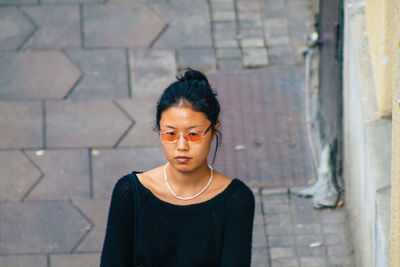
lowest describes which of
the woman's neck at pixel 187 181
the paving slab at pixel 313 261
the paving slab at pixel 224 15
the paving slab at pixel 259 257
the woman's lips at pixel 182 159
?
the paving slab at pixel 313 261

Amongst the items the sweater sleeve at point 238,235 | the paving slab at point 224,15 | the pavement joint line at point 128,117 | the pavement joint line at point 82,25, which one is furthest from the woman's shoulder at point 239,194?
the paving slab at point 224,15

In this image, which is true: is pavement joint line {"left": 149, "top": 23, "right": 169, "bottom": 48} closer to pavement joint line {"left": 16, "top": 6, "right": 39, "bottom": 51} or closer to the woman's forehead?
pavement joint line {"left": 16, "top": 6, "right": 39, "bottom": 51}

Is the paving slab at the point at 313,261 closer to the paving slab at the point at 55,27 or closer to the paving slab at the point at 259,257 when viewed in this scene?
the paving slab at the point at 259,257

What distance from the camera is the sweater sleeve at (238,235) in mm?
3033

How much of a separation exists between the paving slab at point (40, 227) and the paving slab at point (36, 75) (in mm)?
1396

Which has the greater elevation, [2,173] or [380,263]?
[2,173]

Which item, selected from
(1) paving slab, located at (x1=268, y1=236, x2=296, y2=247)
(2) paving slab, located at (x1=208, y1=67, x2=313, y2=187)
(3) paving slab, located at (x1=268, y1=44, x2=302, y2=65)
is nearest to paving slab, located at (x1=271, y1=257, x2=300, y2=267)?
(1) paving slab, located at (x1=268, y1=236, x2=296, y2=247)

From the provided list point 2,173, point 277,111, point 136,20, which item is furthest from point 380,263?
point 136,20

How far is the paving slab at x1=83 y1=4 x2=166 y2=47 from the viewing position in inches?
A: 287

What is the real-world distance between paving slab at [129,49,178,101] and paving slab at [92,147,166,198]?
2.37ft

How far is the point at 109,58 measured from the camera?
7.09 metres

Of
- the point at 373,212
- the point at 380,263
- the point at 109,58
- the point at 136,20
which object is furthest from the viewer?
the point at 136,20

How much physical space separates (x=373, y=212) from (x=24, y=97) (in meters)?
3.68

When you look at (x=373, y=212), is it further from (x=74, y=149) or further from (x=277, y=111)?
(x=74, y=149)
